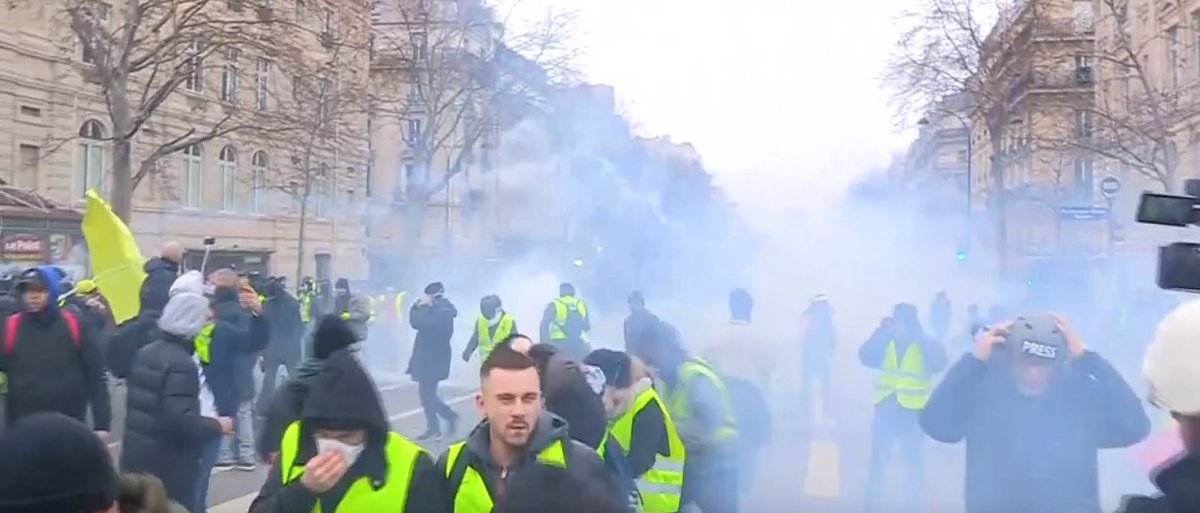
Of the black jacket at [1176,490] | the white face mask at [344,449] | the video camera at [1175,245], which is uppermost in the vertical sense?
the video camera at [1175,245]

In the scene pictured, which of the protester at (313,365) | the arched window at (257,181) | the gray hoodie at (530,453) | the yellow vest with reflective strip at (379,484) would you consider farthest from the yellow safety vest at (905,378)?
the arched window at (257,181)

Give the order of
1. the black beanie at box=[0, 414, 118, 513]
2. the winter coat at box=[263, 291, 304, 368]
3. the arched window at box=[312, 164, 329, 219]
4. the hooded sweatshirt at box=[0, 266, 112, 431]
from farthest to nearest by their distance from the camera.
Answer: the arched window at box=[312, 164, 329, 219] → the winter coat at box=[263, 291, 304, 368] → the hooded sweatshirt at box=[0, 266, 112, 431] → the black beanie at box=[0, 414, 118, 513]

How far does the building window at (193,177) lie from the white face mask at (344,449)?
3163cm

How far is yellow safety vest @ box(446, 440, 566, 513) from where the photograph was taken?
10.5 ft

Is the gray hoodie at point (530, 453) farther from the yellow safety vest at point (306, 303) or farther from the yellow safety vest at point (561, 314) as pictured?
the yellow safety vest at point (306, 303)

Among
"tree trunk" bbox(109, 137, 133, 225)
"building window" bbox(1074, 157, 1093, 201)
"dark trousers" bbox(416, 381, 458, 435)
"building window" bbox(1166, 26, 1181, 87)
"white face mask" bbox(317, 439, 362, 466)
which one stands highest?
"building window" bbox(1166, 26, 1181, 87)

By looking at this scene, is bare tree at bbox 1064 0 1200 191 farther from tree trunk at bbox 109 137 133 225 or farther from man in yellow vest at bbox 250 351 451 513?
man in yellow vest at bbox 250 351 451 513

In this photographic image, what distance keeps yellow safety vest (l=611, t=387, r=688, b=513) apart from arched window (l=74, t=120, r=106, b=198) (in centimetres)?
2676

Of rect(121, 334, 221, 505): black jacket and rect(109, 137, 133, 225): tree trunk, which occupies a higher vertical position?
rect(109, 137, 133, 225): tree trunk

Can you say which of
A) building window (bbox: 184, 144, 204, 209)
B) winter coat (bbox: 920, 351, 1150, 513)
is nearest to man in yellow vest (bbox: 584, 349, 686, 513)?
winter coat (bbox: 920, 351, 1150, 513)

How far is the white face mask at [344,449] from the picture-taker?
10.3ft

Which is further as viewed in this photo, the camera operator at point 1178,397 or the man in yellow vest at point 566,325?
the man in yellow vest at point 566,325

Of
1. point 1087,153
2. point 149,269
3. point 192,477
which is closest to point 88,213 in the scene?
point 149,269

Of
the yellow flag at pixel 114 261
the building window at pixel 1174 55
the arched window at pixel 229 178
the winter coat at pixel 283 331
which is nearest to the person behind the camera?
the yellow flag at pixel 114 261
